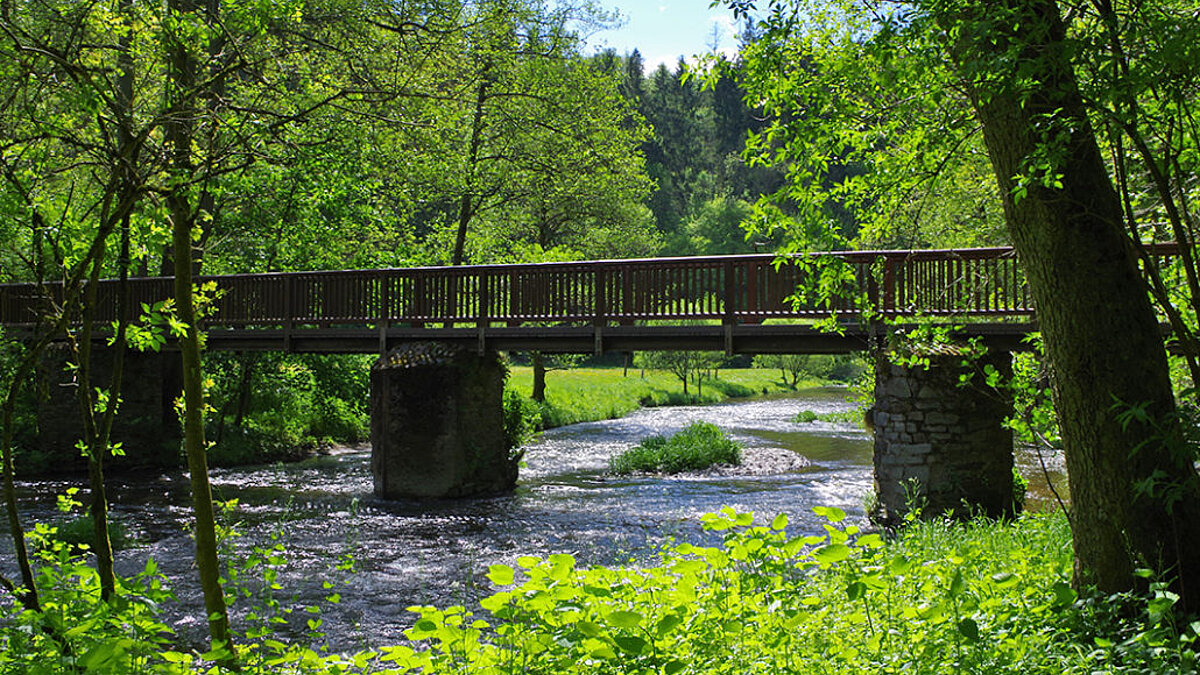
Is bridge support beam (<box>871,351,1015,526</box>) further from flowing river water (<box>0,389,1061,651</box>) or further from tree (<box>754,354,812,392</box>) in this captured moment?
tree (<box>754,354,812,392</box>)

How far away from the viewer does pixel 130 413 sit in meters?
18.4

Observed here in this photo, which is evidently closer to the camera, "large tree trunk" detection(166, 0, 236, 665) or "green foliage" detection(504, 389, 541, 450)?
"large tree trunk" detection(166, 0, 236, 665)

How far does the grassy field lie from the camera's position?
94.3 ft

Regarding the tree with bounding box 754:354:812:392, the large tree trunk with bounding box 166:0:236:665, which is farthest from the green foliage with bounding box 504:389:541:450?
the tree with bounding box 754:354:812:392

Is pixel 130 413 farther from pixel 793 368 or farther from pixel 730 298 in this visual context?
pixel 793 368

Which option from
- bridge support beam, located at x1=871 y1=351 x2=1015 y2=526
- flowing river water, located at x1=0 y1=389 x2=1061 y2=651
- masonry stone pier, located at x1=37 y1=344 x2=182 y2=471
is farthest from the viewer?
masonry stone pier, located at x1=37 y1=344 x2=182 y2=471

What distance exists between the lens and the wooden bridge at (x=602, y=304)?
12.2 metres

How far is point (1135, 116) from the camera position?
4.04m

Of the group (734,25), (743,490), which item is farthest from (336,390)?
(734,25)

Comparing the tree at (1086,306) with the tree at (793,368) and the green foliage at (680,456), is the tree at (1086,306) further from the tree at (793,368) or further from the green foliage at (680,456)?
the tree at (793,368)

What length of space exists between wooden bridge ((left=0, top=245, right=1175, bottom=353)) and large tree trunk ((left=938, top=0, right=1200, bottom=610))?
21.5ft

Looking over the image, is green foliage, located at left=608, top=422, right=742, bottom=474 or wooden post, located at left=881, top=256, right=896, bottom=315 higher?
wooden post, located at left=881, top=256, right=896, bottom=315

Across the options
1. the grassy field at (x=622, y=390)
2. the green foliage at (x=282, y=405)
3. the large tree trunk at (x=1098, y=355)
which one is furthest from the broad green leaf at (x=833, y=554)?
the grassy field at (x=622, y=390)

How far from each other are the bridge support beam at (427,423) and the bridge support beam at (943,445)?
21.2 feet
